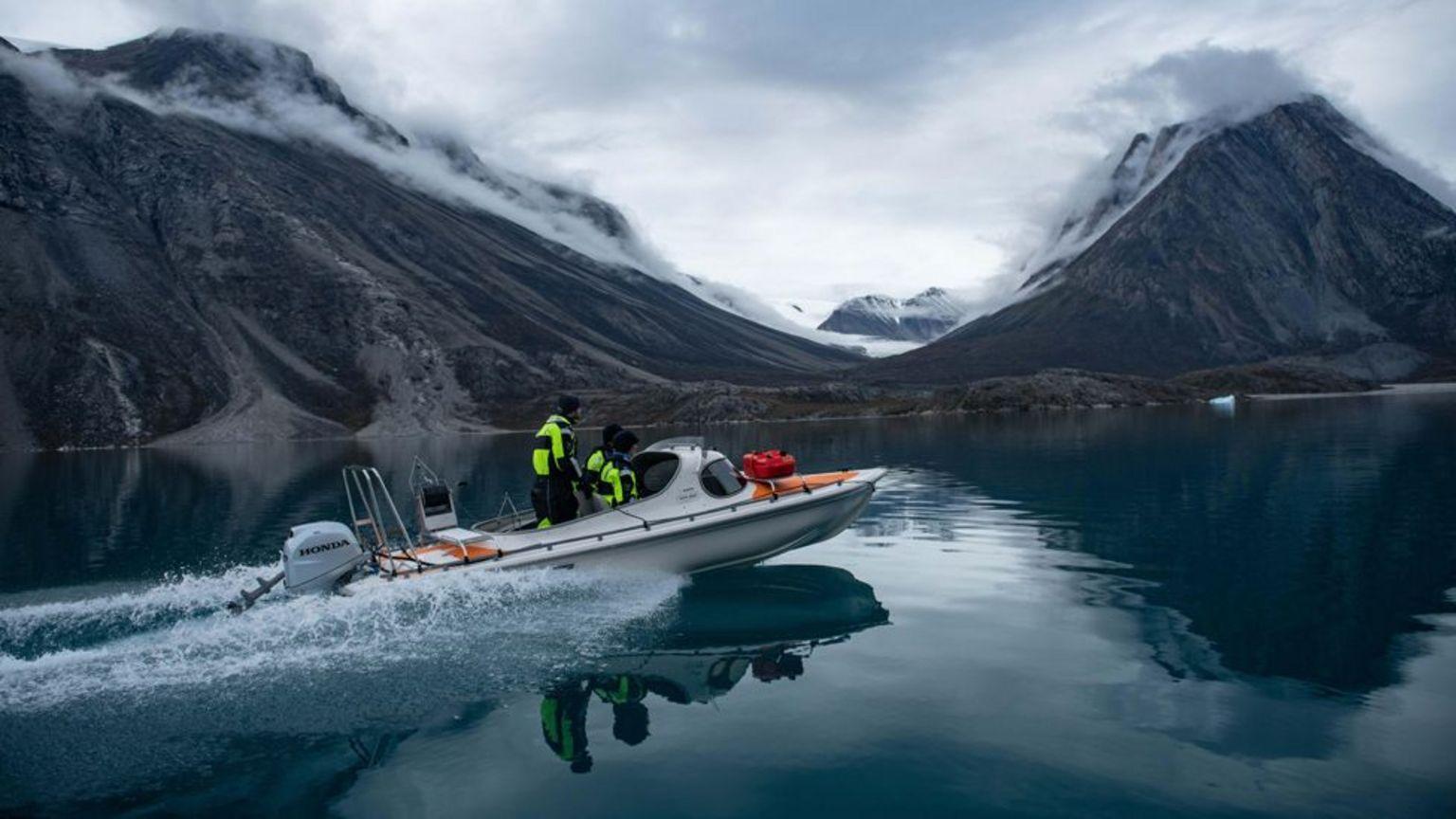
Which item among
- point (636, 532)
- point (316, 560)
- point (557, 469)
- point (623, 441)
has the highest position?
point (623, 441)

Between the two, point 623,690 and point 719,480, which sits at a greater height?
point 719,480

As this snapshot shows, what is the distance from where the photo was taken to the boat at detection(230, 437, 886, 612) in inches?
658

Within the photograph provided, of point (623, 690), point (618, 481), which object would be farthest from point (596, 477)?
point (623, 690)

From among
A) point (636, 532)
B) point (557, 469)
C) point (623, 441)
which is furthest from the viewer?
point (623, 441)

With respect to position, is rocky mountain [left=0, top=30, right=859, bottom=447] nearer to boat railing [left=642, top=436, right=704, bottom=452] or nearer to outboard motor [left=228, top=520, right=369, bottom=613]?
outboard motor [left=228, top=520, right=369, bottom=613]

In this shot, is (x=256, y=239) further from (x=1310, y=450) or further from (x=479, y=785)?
(x=479, y=785)

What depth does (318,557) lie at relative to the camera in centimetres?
1638

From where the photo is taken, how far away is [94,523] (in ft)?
111

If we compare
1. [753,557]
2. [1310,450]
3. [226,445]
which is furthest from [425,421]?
[753,557]

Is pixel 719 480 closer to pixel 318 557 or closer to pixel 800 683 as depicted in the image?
pixel 800 683

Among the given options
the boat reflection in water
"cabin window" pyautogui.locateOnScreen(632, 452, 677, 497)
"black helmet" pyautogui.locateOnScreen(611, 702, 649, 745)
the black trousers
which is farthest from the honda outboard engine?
"black helmet" pyautogui.locateOnScreen(611, 702, 649, 745)

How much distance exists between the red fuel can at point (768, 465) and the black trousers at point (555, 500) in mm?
3656

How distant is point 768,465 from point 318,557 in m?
8.69

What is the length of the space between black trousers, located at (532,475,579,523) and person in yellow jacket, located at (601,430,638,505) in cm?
69
